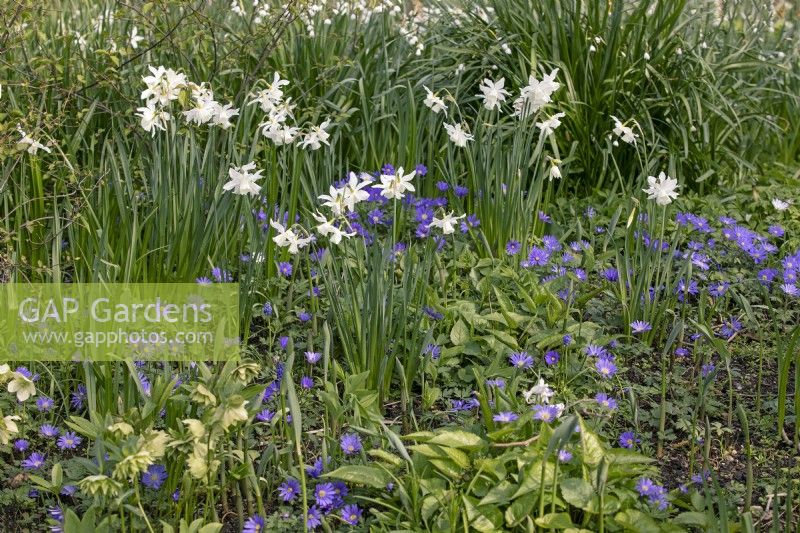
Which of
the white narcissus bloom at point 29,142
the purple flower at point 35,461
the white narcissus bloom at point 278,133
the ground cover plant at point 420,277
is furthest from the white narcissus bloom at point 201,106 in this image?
the purple flower at point 35,461

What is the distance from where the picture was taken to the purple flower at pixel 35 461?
230 cm

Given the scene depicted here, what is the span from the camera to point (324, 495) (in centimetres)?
216

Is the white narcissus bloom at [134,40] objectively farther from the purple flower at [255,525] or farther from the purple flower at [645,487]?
the purple flower at [645,487]

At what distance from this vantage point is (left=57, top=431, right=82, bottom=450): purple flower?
2.38 m

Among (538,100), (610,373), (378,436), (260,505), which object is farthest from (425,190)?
(260,505)

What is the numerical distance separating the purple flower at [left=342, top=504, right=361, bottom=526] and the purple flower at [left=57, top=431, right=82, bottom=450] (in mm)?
750

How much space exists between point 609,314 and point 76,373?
1705mm

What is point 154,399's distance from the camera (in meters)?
2.26

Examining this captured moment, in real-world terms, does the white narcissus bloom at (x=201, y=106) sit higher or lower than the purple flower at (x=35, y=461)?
higher

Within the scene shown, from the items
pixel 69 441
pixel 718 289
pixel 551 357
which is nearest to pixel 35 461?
pixel 69 441

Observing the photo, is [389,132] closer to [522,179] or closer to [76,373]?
[522,179]

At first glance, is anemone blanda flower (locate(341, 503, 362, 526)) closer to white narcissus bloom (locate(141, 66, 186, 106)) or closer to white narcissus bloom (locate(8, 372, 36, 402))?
white narcissus bloom (locate(8, 372, 36, 402))

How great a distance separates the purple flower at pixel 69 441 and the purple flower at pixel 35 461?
0.18 feet

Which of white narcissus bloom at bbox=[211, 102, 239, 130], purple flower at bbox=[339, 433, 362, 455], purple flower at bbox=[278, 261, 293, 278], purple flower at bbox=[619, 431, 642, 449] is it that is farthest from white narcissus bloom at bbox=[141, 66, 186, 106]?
purple flower at bbox=[619, 431, 642, 449]
